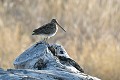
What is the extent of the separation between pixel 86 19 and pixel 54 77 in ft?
21.0

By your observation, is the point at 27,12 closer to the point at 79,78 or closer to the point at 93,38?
the point at 93,38

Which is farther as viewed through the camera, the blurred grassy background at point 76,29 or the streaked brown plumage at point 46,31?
the blurred grassy background at point 76,29

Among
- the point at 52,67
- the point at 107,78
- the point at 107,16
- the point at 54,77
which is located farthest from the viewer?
the point at 107,16

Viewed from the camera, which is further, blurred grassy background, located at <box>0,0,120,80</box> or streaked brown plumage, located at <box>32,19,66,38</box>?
blurred grassy background, located at <box>0,0,120,80</box>

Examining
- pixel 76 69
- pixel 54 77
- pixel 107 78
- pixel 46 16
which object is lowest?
pixel 54 77

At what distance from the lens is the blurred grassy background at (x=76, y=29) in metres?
8.53

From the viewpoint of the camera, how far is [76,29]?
9117 millimetres

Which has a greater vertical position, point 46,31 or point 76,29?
point 76,29

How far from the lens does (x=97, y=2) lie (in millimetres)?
9766

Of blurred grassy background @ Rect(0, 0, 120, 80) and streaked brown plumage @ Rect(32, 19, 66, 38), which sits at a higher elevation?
blurred grassy background @ Rect(0, 0, 120, 80)

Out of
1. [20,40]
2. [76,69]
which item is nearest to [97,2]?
[20,40]

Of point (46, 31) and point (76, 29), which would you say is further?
point (76, 29)

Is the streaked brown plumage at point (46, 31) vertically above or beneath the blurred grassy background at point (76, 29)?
beneath

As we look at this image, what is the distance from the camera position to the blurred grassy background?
8.53m
